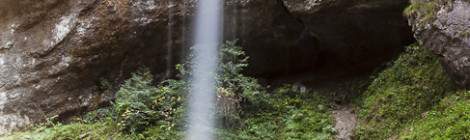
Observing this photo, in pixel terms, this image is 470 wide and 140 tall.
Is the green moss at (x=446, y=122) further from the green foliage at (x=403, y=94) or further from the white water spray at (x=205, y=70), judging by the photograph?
the white water spray at (x=205, y=70)

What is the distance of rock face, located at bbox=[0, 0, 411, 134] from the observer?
819 centimetres

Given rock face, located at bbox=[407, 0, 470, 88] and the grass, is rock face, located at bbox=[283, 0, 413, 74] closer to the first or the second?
the grass

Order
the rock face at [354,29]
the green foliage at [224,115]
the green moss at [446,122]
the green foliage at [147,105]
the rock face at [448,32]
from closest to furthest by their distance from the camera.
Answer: the green moss at [446,122] → the rock face at [448,32] → the green foliage at [224,115] → the green foliage at [147,105] → the rock face at [354,29]

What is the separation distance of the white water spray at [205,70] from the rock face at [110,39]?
172mm

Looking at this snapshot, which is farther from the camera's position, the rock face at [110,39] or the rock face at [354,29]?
the rock face at [110,39]

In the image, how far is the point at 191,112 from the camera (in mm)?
7180

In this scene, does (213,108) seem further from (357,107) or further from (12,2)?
(12,2)

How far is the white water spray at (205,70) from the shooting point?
6.97 m

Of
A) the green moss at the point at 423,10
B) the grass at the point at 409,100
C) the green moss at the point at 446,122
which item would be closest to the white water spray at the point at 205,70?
the grass at the point at 409,100

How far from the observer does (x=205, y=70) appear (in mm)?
7758

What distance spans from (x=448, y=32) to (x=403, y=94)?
3.56 ft

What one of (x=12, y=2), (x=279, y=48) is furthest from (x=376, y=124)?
(x=12, y=2)

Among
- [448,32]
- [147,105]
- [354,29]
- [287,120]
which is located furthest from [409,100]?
[147,105]

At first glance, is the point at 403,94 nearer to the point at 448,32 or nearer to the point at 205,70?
the point at 448,32
